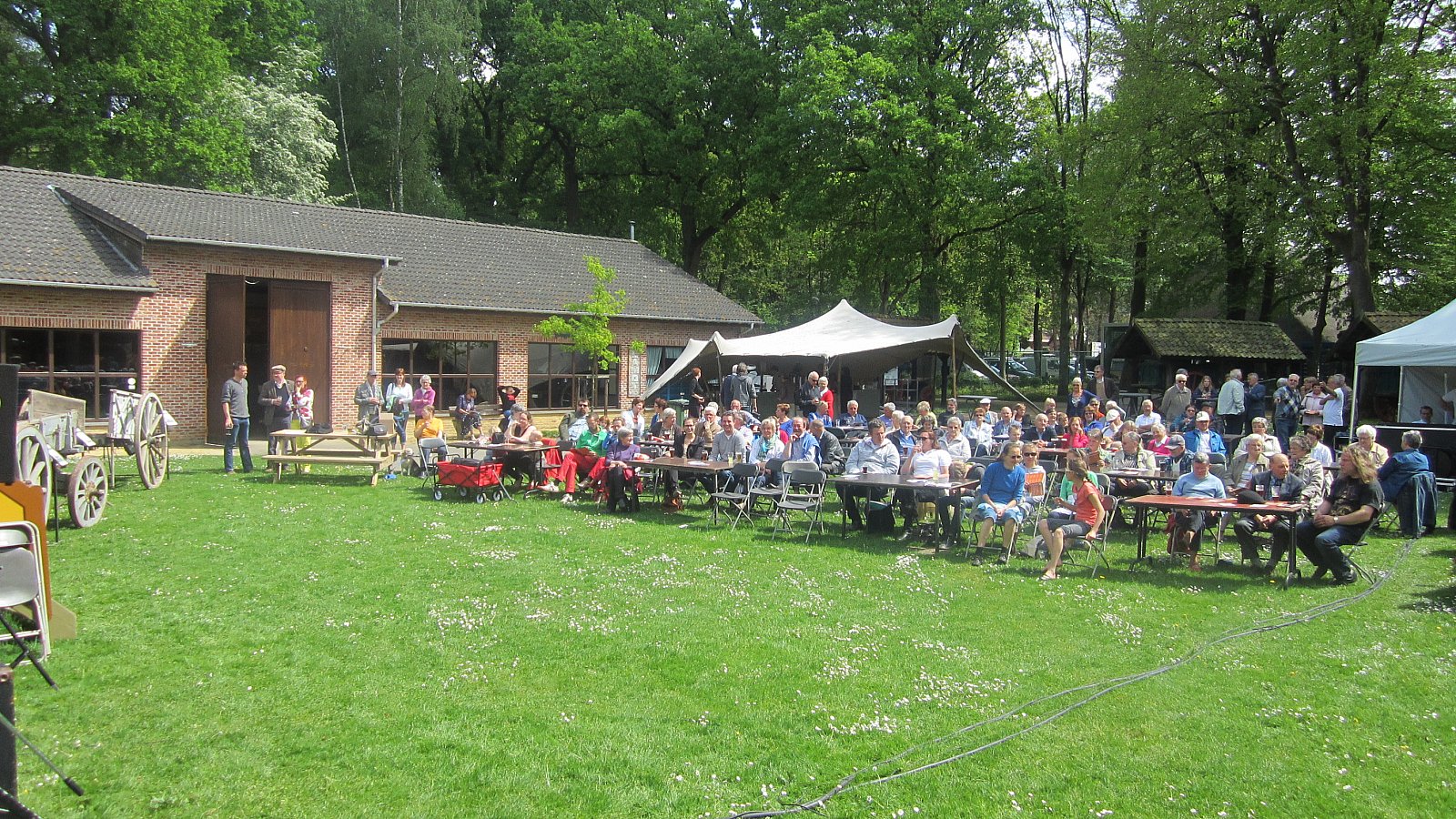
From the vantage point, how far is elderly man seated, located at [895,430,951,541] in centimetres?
1041

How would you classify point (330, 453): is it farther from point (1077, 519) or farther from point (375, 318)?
point (1077, 519)

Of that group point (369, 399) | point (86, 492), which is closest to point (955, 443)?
point (86, 492)

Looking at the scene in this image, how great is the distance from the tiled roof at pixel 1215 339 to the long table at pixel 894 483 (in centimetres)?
1567

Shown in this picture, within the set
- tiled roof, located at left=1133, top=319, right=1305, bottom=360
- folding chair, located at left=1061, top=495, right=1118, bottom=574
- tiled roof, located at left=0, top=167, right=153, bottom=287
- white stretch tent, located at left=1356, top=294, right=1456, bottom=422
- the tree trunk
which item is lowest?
folding chair, located at left=1061, top=495, right=1118, bottom=574

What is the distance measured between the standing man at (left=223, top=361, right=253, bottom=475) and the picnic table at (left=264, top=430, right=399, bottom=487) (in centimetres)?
46

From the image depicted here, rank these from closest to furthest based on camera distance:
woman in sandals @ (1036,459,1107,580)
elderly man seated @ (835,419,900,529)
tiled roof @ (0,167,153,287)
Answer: woman in sandals @ (1036,459,1107,580) < elderly man seated @ (835,419,900,529) < tiled roof @ (0,167,153,287)

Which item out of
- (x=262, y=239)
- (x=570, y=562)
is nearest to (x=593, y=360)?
(x=262, y=239)

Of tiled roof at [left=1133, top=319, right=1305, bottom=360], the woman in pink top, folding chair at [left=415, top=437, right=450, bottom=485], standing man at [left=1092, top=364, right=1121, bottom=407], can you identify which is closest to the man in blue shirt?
standing man at [left=1092, top=364, right=1121, bottom=407]

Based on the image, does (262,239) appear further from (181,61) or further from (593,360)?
(181,61)

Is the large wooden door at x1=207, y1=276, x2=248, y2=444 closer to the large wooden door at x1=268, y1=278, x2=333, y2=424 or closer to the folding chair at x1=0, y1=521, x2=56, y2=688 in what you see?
the large wooden door at x1=268, y1=278, x2=333, y2=424

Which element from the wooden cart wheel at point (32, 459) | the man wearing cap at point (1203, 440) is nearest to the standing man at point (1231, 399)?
the man wearing cap at point (1203, 440)

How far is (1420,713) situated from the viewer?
16.8 ft

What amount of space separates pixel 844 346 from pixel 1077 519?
912 centimetres

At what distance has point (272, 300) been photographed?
18859 mm
